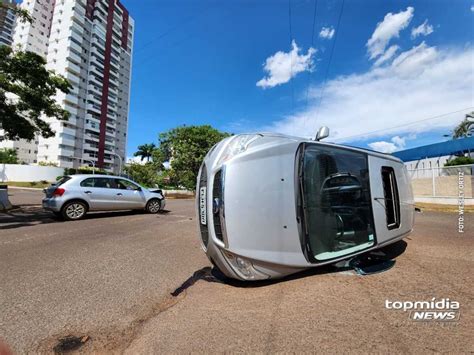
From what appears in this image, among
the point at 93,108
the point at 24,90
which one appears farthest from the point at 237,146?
the point at 93,108

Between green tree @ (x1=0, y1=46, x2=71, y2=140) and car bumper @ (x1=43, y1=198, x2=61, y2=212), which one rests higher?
green tree @ (x1=0, y1=46, x2=71, y2=140)

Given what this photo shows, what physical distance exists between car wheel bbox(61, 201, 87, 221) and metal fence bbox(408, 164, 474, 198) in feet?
58.7

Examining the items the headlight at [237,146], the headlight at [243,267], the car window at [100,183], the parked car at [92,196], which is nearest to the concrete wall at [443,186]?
the headlight at [237,146]

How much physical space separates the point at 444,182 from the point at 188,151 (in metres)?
25.5

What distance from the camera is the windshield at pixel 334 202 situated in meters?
3.14

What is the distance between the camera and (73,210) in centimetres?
812

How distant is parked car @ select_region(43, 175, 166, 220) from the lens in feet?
26.1

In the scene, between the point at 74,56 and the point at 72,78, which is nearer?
the point at 72,78

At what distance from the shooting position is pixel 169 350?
201 cm

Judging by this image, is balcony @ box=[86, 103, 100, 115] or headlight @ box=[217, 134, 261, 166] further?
balcony @ box=[86, 103, 100, 115]

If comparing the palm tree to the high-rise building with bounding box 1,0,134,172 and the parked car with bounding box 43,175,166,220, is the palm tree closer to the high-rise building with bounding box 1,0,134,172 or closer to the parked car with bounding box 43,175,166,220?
the high-rise building with bounding box 1,0,134,172

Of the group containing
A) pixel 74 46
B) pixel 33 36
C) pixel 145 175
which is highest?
pixel 33 36

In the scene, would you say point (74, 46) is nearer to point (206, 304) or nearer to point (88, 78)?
point (88, 78)

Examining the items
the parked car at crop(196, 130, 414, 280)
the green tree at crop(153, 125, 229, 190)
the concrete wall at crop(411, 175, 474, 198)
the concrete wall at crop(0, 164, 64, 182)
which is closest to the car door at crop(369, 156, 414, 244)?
the parked car at crop(196, 130, 414, 280)
